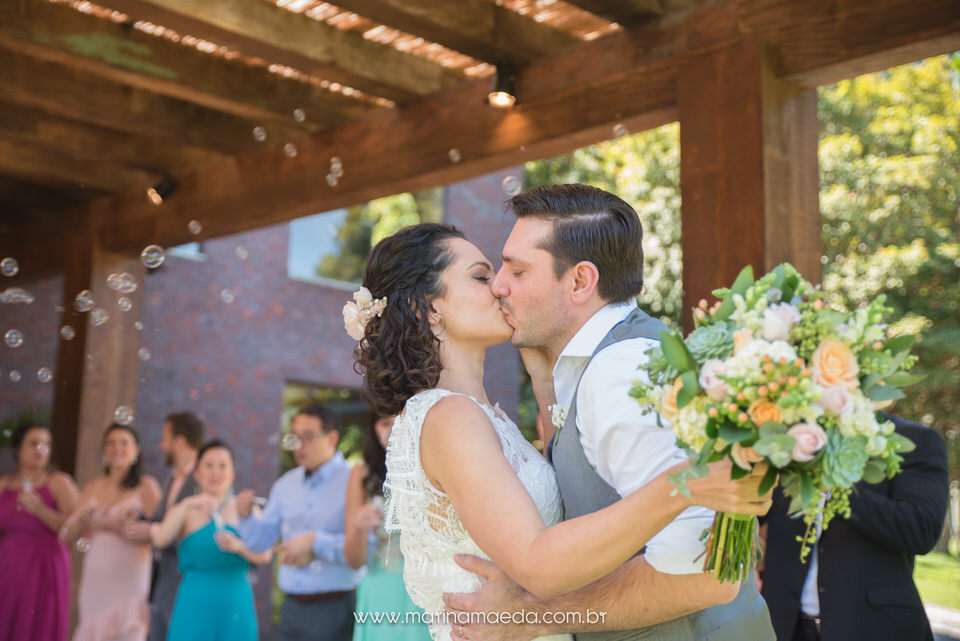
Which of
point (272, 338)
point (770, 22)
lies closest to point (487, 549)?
point (770, 22)

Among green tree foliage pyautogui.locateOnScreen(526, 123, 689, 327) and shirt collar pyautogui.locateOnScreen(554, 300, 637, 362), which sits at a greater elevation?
green tree foliage pyautogui.locateOnScreen(526, 123, 689, 327)

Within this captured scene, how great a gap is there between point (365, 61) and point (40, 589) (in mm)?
4529

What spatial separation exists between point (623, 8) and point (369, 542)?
327 centimetres

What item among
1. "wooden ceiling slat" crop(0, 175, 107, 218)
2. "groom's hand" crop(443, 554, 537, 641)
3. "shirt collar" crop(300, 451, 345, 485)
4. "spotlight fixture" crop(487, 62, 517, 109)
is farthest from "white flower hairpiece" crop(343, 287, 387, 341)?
"wooden ceiling slat" crop(0, 175, 107, 218)

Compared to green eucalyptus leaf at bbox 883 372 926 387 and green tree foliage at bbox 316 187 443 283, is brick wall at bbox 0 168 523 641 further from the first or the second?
green eucalyptus leaf at bbox 883 372 926 387

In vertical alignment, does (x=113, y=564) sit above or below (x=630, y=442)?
below

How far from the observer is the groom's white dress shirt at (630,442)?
1827mm

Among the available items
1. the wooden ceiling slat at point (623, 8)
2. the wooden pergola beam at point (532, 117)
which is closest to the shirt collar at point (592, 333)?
the wooden pergola beam at point (532, 117)

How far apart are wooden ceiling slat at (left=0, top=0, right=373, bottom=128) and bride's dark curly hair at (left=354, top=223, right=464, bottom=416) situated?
9.62 ft

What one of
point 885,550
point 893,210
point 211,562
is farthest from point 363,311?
point 893,210

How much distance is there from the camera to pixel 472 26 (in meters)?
4.61

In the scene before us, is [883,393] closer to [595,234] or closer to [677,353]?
[677,353]

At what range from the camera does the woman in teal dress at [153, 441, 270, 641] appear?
19.6 feet

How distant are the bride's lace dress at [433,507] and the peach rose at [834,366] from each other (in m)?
0.92
